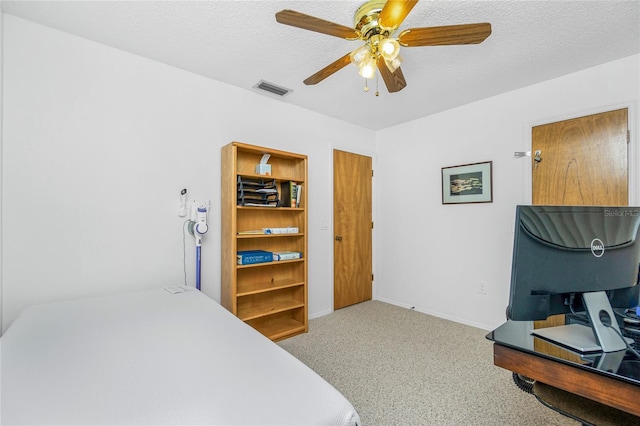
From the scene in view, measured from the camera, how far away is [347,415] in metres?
0.84

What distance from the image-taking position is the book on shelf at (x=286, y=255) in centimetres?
284

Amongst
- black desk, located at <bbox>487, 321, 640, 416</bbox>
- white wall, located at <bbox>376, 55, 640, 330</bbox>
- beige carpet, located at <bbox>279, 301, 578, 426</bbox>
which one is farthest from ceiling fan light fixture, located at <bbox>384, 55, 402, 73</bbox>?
beige carpet, located at <bbox>279, 301, 578, 426</bbox>

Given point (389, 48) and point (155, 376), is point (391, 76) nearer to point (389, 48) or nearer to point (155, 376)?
point (389, 48)

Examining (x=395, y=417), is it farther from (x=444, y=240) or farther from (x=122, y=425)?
(x=444, y=240)

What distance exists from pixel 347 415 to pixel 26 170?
8.07 feet

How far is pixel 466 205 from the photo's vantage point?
128 inches

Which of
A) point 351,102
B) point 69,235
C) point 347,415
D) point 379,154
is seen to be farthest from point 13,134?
point 379,154

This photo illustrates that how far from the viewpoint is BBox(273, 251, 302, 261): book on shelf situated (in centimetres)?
284

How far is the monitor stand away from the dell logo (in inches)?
5.3

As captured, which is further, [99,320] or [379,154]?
[379,154]

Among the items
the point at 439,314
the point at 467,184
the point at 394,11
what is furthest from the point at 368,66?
the point at 439,314

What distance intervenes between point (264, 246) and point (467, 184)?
2.40m

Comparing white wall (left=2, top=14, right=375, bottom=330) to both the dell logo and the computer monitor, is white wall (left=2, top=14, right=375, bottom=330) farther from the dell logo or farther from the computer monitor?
the dell logo

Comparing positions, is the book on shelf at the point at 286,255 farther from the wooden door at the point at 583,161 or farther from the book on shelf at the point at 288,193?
the wooden door at the point at 583,161
